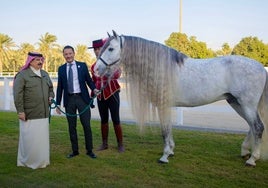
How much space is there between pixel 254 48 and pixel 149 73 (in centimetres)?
3403

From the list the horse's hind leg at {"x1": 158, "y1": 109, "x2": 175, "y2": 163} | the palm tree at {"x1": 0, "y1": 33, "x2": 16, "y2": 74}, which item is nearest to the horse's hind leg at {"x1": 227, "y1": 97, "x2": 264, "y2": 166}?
the horse's hind leg at {"x1": 158, "y1": 109, "x2": 175, "y2": 163}

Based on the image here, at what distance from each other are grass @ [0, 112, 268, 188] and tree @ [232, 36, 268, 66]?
31.6 metres

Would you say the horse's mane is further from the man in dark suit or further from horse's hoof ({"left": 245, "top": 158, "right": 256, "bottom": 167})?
horse's hoof ({"left": 245, "top": 158, "right": 256, "bottom": 167})

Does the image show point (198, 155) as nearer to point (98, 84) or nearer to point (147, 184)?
point (147, 184)

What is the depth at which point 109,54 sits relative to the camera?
5008 mm

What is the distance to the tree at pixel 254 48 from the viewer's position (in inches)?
1419

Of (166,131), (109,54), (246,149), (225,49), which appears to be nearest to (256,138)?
(246,149)

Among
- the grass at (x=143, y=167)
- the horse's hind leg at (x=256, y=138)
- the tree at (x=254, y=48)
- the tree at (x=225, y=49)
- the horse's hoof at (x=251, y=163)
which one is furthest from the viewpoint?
the tree at (x=225, y=49)

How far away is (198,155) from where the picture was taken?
5531 millimetres

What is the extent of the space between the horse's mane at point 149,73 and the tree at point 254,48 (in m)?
32.8

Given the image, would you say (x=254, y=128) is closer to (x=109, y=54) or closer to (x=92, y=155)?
(x=109, y=54)

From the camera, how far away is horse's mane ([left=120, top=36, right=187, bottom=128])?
5035mm

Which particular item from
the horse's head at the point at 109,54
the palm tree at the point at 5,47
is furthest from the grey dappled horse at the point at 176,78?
the palm tree at the point at 5,47

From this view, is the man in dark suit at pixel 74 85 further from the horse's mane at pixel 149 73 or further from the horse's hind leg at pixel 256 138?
the horse's hind leg at pixel 256 138
